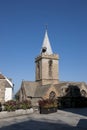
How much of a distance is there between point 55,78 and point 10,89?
17.8 m

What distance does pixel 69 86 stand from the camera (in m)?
63.9

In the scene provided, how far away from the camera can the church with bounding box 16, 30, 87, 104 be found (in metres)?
62.4

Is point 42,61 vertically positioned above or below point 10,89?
above

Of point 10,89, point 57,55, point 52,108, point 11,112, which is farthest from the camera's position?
point 57,55

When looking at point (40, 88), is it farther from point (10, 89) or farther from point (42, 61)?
point (10, 89)

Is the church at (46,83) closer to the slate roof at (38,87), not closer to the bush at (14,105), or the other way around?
the slate roof at (38,87)

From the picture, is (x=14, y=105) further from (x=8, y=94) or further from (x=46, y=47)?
(x=46, y=47)

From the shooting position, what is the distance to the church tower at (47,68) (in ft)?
218

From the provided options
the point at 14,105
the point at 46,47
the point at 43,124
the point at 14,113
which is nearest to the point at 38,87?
the point at 46,47

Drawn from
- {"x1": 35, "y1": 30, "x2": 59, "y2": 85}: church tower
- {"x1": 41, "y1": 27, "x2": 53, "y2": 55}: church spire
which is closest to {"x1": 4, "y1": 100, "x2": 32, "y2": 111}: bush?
{"x1": 35, "y1": 30, "x2": 59, "y2": 85}: church tower

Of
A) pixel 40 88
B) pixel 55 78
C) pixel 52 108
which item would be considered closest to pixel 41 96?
pixel 40 88

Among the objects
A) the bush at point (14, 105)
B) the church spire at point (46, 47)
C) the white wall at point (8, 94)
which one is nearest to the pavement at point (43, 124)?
the bush at point (14, 105)

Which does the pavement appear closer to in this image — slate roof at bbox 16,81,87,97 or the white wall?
the white wall

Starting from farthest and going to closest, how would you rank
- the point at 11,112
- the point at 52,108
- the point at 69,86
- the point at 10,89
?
the point at 69,86 < the point at 10,89 < the point at 52,108 < the point at 11,112
